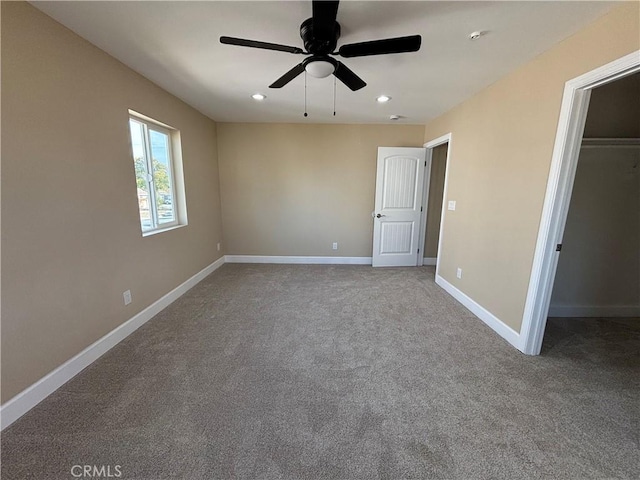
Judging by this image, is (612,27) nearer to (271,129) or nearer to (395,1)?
(395,1)

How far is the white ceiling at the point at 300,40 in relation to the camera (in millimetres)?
1563

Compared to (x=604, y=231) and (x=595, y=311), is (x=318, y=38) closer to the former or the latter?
(x=604, y=231)

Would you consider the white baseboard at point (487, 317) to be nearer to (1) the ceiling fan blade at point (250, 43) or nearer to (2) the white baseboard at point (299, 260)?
(2) the white baseboard at point (299, 260)

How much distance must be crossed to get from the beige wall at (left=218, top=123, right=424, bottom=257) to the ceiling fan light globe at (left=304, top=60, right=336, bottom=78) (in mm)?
2722

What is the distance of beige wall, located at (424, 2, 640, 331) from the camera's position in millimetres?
1715

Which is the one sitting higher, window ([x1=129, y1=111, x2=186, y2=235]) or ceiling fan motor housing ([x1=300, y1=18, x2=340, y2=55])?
ceiling fan motor housing ([x1=300, y1=18, x2=340, y2=55])

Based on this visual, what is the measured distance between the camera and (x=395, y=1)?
150 cm

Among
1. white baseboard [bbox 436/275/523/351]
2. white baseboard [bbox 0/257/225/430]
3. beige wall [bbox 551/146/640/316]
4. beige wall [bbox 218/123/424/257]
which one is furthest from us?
beige wall [bbox 218/123/424/257]

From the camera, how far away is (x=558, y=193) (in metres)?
1.93

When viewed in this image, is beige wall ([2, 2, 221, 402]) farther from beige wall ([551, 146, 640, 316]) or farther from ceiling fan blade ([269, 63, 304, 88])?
beige wall ([551, 146, 640, 316])

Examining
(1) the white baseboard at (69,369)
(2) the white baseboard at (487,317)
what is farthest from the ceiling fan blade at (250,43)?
(2) the white baseboard at (487,317)

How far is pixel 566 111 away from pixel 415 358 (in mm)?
2148

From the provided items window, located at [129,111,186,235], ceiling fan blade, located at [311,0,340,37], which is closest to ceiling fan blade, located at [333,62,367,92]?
ceiling fan blade, located at [311,0,340,37]

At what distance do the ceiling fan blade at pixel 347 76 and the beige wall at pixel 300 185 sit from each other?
8.03 feet
